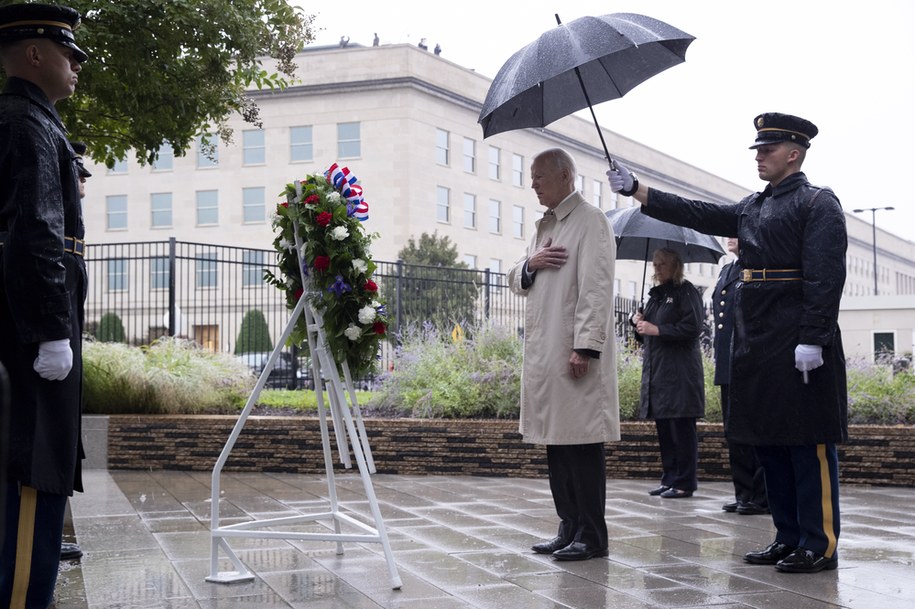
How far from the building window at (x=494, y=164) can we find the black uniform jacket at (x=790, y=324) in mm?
51653

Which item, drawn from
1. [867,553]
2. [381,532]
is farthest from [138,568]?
[867,553]

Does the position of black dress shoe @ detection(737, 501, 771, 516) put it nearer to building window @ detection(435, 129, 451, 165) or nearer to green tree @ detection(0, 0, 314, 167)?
green tree @ detection(0, 0, 314, 167)

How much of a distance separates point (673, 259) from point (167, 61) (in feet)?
14.5

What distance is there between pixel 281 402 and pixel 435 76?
146 feet

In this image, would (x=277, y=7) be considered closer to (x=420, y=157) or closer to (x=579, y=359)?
(x=579, y=359)

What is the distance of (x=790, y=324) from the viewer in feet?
18.2

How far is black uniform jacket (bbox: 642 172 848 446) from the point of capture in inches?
213

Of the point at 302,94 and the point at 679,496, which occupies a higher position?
the point at 302,94

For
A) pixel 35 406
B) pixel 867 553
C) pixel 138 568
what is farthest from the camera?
pixel 867 553

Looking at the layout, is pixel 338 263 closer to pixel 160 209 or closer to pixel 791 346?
pixel 791 346

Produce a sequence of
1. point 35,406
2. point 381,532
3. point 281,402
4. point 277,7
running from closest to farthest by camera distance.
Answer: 1. point 35,406
2. point 381,532
3. point 277,7
4. point 281,402

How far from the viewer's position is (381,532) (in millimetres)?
5164

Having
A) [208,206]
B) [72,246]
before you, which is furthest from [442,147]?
[72,246]

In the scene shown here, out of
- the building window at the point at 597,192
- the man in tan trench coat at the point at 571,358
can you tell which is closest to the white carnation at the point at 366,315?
the man in tan trench coat at the point at 571,358
